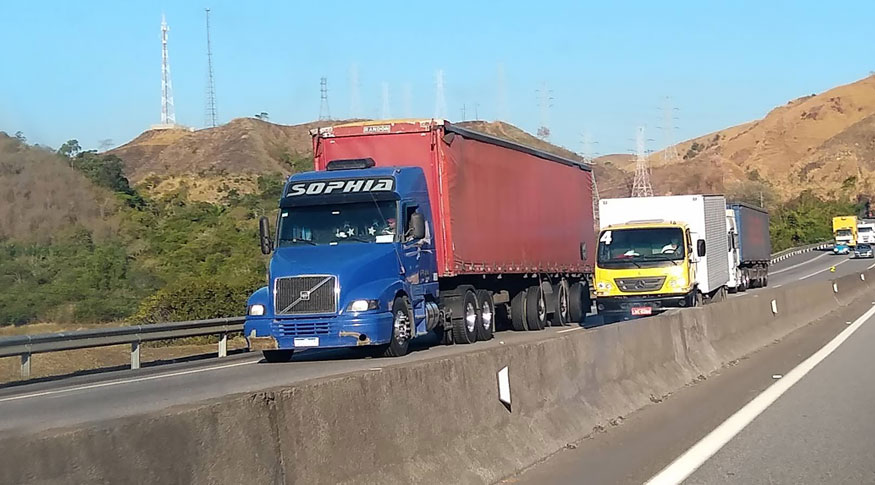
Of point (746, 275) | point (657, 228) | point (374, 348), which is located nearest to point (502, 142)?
point (657, 228)

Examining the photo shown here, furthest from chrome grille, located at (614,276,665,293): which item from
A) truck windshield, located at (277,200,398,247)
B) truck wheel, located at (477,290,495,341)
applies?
truck windshield, located at (277,200,398,247)

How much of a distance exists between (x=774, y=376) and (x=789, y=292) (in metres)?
11.4

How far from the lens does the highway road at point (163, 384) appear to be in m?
13.0

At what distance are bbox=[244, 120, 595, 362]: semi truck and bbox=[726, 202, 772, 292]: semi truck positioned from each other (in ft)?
57.7

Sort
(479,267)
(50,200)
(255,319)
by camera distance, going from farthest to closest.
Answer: (50,200)
(479,267)
(255,319)

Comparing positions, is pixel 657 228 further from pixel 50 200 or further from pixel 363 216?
pixel 50 200

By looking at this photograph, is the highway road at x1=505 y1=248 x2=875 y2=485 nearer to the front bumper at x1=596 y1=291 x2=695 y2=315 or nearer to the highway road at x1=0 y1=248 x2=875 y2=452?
the highway road at x1=0 y1=248 x2=875 y2=452

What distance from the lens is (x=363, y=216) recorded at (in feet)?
61.4

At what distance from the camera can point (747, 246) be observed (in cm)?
4656

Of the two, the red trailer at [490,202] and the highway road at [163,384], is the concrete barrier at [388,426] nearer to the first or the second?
the highway road at [163,384]

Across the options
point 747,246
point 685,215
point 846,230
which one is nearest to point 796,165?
point 846,230

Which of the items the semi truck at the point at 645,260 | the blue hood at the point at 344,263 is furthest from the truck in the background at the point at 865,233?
the blue hood at the point at 344,263

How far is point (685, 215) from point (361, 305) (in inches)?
542

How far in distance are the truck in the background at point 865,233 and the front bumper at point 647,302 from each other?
74.3 metres
